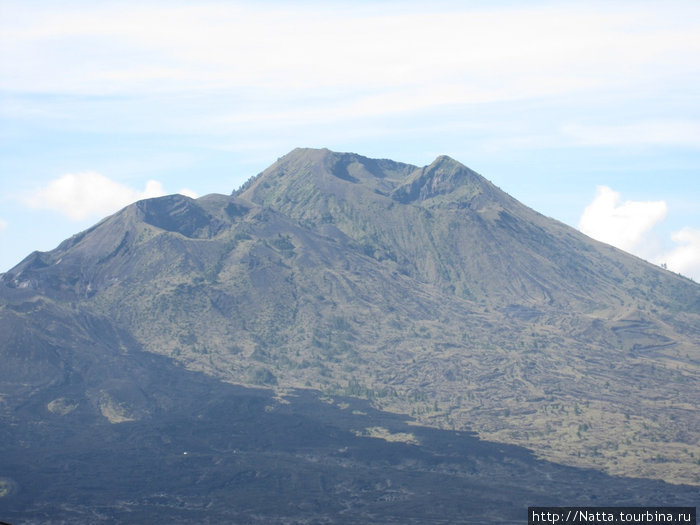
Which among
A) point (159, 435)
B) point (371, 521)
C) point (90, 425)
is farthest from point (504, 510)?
point (90, 425)

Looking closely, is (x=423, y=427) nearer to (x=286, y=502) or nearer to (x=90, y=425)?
(x=286, y=502)

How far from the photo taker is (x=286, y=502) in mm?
139250

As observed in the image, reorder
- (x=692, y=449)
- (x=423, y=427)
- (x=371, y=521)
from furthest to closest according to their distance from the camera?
(x=423, y=427)
(x=692, y=449)
(x=371, y=521)

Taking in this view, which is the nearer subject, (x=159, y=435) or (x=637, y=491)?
(x=637, y=491)

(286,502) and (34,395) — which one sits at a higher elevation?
(34,395)

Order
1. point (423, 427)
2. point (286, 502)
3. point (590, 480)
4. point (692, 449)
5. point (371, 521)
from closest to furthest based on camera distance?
1. point (371, 521)
2. point (286, 502)
3. point (590, 480)
4. point (692, 449)
5. point (423, 427)

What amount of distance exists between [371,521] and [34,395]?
93.7m

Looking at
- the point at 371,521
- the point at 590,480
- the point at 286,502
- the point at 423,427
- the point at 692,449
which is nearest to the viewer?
the point at 371,521

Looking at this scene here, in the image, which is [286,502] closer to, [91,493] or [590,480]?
[91,493]

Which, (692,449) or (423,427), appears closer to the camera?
(692,449)

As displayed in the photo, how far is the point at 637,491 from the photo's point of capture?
484 ft

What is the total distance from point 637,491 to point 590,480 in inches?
337

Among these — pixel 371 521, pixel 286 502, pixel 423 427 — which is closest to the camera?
pixel 371 521

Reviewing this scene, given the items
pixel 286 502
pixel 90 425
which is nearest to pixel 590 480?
pixel 286 502
